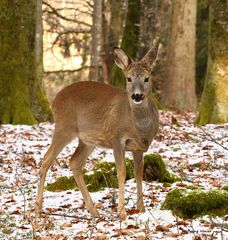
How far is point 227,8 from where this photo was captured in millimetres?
14234

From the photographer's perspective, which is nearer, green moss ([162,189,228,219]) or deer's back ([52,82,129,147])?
green moss ([162,189,228,219])

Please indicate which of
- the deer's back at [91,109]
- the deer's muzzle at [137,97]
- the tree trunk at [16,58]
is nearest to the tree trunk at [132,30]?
the tree trunk at [16,58]

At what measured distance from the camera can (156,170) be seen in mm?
9383

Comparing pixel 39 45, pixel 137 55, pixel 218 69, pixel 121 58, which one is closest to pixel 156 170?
pixel 121 58

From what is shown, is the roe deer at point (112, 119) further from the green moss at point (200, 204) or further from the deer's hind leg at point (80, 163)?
the green moss at point (200, 204)

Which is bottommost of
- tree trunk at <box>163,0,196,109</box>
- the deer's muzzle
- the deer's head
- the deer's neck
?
A: tree trunk at <box>163,0,196,109</box>

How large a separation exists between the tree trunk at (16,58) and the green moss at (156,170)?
21.6 feet

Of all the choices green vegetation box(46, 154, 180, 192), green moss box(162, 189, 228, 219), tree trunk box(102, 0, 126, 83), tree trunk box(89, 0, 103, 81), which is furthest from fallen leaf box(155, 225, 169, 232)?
tree trunk box(102, 0, 126, 83)

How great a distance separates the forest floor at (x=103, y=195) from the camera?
6795 millimetres

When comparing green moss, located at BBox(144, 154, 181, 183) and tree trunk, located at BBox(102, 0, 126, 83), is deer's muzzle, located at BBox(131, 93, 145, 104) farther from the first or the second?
tree trunk, located at BBox(102, 0, 126, 83)

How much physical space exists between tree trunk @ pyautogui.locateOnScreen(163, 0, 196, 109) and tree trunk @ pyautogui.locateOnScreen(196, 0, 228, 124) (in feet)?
30.6

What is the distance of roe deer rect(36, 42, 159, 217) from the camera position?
7.96 metres

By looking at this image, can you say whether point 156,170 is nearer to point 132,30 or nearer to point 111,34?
point 132,30

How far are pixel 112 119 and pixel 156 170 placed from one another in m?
1.44
